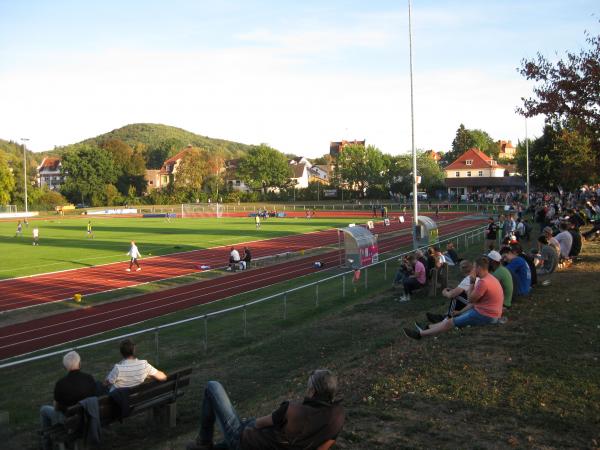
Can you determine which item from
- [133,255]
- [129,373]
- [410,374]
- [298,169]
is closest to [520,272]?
[410,374]

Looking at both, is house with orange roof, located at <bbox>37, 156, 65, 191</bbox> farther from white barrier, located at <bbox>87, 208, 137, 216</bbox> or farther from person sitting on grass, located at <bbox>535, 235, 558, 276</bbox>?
person sitting on grass, located at <bbox>535, 235, 558, 276</bbox>

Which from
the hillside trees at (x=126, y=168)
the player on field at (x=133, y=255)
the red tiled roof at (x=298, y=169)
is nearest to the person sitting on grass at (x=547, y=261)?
the player on field at (x=133, y=255)

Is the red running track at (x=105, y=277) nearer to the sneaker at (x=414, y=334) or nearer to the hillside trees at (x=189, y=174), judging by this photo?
the sneaker at (x=414, y=334)

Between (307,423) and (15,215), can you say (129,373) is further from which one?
(15,215)

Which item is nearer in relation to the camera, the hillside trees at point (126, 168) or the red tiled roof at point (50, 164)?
the hillside trees at point (126, 168)

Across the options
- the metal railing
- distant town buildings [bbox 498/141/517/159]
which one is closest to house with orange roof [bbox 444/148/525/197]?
distant town buildings [bbox 498/141/517/159]

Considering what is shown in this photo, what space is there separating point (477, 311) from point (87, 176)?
113 metres

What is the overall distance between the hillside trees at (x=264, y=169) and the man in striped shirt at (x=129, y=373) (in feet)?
349

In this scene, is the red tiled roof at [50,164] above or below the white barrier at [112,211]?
above

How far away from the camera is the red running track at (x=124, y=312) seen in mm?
16312

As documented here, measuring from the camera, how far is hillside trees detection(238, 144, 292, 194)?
11331 centimetres

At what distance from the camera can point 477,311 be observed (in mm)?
9320

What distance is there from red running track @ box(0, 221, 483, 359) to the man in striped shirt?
30.0 ft

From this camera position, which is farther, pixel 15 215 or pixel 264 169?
pixel 264 169
